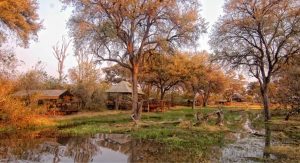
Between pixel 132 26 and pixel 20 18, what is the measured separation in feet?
33.6

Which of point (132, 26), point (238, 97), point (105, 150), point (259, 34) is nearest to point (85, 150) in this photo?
point (105, 150)

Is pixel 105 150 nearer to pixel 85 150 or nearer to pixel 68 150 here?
pixel 85 150

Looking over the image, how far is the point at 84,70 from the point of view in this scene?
5500cm

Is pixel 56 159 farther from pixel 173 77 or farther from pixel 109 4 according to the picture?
pixel 173 77

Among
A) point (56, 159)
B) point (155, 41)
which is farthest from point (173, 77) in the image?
point (56, 159)

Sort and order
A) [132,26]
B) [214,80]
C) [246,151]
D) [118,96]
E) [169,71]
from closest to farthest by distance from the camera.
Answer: [246,151] < [132,26] < [118,96] < [169,71] < [214,80]

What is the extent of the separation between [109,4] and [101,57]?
5886 millimetres

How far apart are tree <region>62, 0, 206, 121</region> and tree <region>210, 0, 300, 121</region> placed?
483 centimetres

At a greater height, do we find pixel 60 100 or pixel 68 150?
pixel 60 100

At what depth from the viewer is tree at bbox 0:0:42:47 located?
24219 millimetres

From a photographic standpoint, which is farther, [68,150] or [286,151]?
[68,150]

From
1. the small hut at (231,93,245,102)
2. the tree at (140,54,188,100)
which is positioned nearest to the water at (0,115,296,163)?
the tree at (140,54,188,100)

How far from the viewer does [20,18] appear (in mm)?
26219

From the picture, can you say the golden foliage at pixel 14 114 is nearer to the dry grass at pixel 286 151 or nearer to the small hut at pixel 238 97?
the dry grass at pixel 286 151
